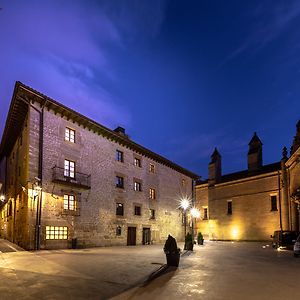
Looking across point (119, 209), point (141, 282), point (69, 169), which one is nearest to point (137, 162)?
point (119, 209)

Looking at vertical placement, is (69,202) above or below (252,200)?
below

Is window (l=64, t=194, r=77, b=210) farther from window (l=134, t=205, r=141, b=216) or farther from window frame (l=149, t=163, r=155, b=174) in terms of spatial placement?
window frame (l=149, t=163, r=155, b=174)

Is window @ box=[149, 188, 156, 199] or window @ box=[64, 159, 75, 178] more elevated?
window @ box=[64, 159, 75, 178]

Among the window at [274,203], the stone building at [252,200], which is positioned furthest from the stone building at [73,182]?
the window at [274,203]

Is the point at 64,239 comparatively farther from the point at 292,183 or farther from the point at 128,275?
the point at 292,183

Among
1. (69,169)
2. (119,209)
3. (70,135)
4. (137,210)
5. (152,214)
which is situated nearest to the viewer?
(69,169)

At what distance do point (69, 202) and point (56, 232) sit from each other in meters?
2.51

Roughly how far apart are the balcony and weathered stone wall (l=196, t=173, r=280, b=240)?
2555 cm

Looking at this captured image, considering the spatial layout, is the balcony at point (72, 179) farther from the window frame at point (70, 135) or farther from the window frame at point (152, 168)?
the window frame at point (152, 168)

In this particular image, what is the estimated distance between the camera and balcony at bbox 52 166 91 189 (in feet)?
80.0

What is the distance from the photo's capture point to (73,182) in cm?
2567

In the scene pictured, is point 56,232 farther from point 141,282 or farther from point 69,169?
point 141,282

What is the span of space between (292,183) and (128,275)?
31.6m

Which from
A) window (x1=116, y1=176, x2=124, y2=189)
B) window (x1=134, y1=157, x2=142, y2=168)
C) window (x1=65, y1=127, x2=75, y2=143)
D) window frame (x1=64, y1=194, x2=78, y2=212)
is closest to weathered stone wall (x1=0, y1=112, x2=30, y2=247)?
window frame (x1=64, y1=194, x2=78, y2=212)
